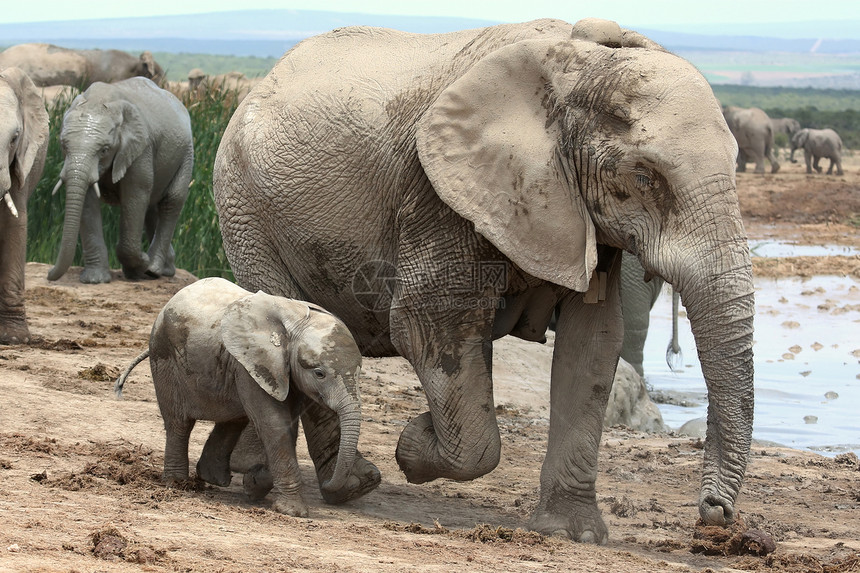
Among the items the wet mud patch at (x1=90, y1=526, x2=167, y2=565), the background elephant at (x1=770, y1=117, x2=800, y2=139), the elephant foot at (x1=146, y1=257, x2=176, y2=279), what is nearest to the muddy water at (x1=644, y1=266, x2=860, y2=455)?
the elephant foot at (x1=146, y1=257, x2=176, y2=279)

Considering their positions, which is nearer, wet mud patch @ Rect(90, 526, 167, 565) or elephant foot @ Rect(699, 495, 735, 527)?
wet mud patch @ Rect(90, 526, 167, 565)

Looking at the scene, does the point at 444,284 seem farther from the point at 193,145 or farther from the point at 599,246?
the point at 193,145

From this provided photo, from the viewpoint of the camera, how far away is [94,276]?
36.2 feet

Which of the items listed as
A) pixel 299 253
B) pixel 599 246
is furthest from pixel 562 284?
pixel 299 253

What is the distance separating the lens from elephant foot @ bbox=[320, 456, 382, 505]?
5.05 meters

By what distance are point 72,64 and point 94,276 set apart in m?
11.0

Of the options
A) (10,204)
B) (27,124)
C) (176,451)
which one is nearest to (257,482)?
(176,451)

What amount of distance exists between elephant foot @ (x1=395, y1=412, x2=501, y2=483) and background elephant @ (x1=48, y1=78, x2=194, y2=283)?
19.4ft

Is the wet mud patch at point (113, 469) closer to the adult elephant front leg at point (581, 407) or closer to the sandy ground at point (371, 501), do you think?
the sandy ground at point (371, 501)

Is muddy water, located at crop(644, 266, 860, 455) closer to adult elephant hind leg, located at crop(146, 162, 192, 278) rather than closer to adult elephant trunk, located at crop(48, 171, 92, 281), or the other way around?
adult elephant hind leg, located at crop(146, 162, 192, 278)

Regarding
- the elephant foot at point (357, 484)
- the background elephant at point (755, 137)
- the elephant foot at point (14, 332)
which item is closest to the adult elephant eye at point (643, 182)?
the elephant foot at point (357, 484)

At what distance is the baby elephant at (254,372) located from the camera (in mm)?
4617

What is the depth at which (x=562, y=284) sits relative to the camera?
455cm

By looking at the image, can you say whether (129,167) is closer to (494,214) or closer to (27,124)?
(27,124)
